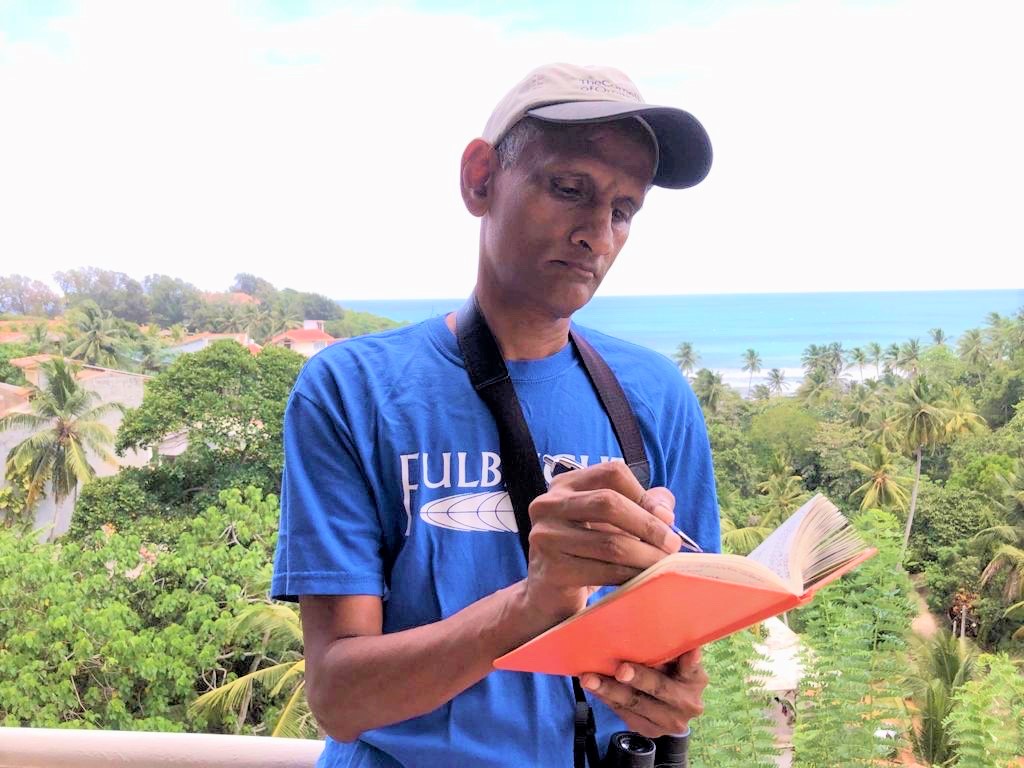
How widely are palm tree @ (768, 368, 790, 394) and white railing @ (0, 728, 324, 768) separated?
17887 mm

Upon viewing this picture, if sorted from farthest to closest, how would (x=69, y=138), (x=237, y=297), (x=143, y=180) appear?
1. (x=143, y=180)
2. (x=69, y=138)
3. (x=237, y=297)

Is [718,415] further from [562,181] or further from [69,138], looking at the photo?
[562,181]

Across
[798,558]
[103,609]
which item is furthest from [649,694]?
[103,609]

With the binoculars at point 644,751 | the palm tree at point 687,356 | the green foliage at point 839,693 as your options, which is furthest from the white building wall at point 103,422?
the binoculars at point 644,751

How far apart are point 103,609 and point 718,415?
36.1ft

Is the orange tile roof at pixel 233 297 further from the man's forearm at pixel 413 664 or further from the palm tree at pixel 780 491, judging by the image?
the man's forearm at pixel 413 664

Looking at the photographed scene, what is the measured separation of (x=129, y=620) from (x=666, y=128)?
919 cm

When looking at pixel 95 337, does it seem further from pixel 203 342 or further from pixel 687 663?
pixel 687 663

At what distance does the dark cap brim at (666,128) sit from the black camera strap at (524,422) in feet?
0.64

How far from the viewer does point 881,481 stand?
1362 cm

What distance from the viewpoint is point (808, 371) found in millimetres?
18188

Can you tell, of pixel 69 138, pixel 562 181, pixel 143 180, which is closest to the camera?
pixel 562 181

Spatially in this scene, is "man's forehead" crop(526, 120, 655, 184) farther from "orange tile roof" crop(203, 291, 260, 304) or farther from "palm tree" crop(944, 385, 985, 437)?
"palm tree" crop(944, 385, 985, 437)

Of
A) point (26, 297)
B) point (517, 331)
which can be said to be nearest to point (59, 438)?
point (26, 297)
